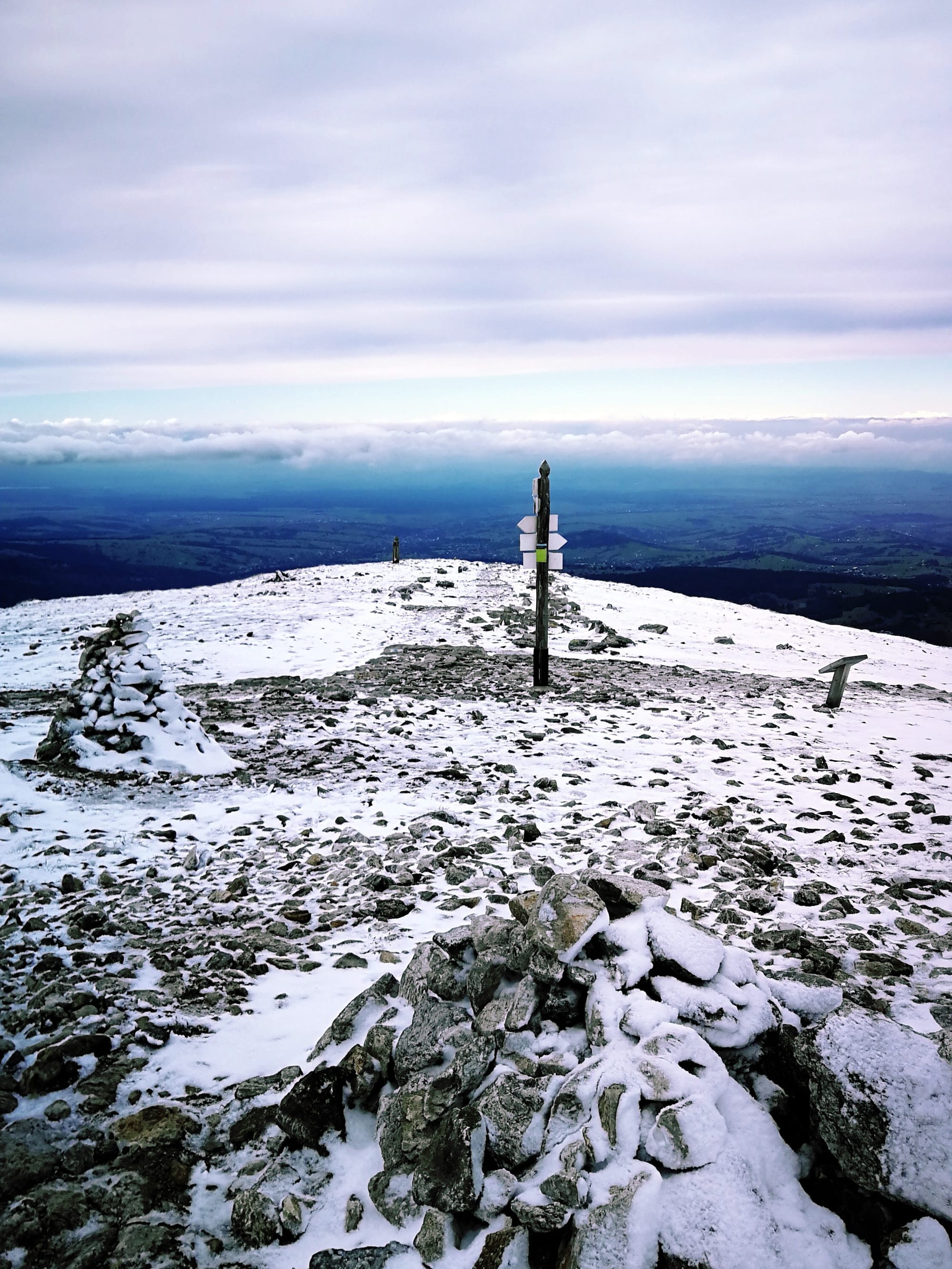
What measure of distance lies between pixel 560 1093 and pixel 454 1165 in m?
0.63

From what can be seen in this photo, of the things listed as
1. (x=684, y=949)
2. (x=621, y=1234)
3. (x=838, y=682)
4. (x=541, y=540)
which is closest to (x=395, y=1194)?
(x=621, y=1234)

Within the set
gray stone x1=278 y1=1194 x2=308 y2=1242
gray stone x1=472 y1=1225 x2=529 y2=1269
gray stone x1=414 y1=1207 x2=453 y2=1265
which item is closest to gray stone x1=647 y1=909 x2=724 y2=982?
gray stone x1=472 y1=1225 x2=529 y2=1269

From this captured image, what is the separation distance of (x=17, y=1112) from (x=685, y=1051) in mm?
3902

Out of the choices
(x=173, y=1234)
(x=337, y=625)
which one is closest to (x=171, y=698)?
(x=173, y=1234)

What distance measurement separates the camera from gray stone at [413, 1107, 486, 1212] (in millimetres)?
3412

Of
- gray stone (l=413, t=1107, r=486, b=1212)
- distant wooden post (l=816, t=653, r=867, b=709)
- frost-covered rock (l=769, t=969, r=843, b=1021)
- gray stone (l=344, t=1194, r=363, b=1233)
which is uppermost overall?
frost-covered rock (l=769, t=969, r=843, b=1021)

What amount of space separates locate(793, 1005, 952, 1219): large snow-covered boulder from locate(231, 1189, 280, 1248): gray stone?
2.74 metres

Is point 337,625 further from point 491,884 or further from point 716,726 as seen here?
point 491,884

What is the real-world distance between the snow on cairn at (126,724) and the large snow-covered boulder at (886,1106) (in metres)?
8.53

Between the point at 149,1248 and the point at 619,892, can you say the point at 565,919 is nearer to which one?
the point at 619,892

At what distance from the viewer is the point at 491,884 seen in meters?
6.96

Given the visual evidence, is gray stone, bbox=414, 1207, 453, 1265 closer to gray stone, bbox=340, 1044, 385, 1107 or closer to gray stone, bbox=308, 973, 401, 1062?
gray stone, bbox=340, 1044, 385, 1107

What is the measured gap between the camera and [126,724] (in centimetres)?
1022

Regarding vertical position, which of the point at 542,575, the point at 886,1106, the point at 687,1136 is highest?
the point at 542,575
